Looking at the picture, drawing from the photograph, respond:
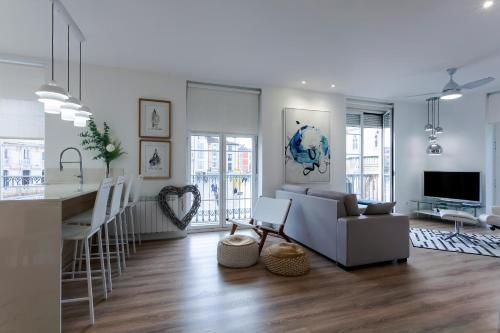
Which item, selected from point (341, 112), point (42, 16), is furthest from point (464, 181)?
point (42, 16)

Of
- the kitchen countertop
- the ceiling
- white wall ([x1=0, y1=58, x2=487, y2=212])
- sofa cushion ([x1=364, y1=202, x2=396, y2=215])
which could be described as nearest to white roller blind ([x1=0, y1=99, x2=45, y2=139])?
white wall ([x1=0, y1=58, x2=487, y2=212])

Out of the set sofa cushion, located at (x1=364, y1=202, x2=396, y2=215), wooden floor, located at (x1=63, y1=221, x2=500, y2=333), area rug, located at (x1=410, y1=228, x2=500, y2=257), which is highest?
sofa cushion, located at (x1=364, y1=202, x2=396, y2=215)

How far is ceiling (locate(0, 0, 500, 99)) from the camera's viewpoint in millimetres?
2711

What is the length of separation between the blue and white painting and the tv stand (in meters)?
2.64

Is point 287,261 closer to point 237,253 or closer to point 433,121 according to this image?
point 237,253

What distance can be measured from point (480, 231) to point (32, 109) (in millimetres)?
8282

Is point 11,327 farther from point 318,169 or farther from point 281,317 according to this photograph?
point 318,169

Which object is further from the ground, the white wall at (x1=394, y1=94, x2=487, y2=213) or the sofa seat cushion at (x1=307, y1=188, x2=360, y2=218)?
the white wall at (x1=394, y1=94, x2=487, y2=213)

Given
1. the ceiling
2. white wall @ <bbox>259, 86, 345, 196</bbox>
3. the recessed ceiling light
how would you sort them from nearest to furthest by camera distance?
1. the recessed ceiling light
2. the ceiling
3. white wall @ <bbox>259, 86, 345, 196</bbox>

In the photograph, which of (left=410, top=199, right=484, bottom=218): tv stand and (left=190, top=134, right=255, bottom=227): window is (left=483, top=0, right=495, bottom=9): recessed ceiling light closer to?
(left=190, top=134, right=255, bottom=227): window

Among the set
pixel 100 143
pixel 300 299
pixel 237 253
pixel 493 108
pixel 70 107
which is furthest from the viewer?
pixel 493 108

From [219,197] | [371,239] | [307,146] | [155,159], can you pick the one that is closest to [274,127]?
[307,146]

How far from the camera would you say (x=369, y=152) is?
6539 millimetres

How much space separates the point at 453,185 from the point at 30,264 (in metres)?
7.37
